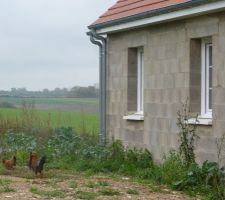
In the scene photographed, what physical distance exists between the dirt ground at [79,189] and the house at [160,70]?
1.58 meters

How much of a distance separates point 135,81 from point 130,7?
1.76 meters

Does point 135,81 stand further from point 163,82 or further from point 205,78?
point 205,78

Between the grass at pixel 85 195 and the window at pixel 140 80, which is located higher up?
the window at pixel 140 80

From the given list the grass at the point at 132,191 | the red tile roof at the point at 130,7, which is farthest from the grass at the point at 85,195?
the red tile roof at the point at 130,7

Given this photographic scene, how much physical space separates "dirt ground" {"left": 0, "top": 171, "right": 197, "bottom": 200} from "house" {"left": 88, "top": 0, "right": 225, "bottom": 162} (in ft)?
5.18

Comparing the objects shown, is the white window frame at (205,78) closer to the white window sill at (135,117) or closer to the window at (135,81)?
the white window sill at (135,117)

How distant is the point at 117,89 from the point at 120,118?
0.74 m

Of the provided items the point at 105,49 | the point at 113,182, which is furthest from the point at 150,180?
the point at 105,49

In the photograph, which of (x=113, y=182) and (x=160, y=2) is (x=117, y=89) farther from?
(x=113, y=182)

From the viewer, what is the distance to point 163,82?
47.1ft

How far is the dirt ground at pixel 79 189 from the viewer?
432 inches

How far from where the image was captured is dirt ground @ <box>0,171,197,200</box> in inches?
432

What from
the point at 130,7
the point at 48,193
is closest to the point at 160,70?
the point at 130,7

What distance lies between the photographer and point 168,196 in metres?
11.2
